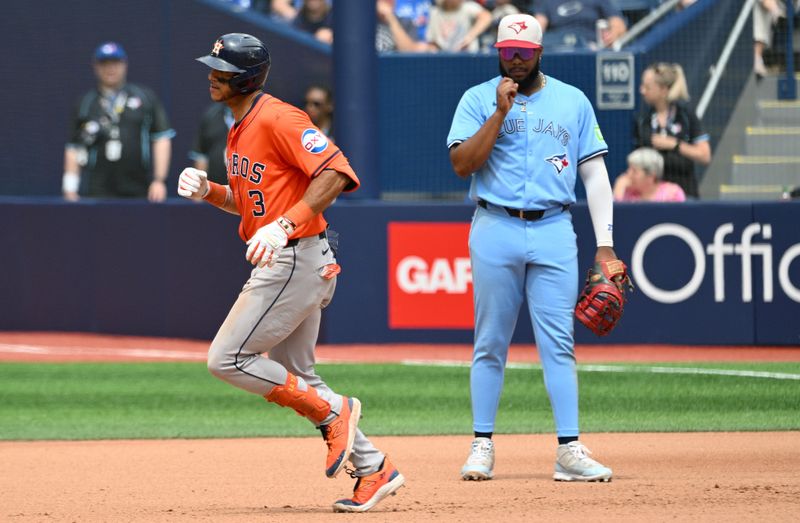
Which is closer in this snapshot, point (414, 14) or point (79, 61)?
point (414, 14)

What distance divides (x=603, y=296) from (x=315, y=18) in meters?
8.72

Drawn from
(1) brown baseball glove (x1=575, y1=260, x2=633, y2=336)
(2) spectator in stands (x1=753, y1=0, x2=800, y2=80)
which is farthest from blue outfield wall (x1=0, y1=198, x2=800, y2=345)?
(1) brown baseball glove (x1=575, y1=260, x2=633, y2=336)

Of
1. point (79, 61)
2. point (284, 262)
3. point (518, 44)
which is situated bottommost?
point (284, 262)

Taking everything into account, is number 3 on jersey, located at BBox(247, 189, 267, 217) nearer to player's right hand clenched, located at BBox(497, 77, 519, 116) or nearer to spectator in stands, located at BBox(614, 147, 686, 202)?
player's right hand clenched, located at BBox(497, 77, 519, 116)

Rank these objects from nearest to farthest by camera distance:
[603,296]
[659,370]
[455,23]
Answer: [603,296] < [659,370] < [455,23]

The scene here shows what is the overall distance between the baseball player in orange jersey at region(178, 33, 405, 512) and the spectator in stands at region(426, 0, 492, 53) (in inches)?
315

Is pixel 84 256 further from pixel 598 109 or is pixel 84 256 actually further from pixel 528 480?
pixel 528 480

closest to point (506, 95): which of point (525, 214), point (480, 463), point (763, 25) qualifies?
point (525, 214)

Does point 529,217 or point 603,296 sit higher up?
point 529,217

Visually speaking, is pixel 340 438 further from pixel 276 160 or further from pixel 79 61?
pixel 79 61

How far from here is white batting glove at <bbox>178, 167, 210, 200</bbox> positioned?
6.00 m

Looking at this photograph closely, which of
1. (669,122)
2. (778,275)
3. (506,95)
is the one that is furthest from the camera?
(669,122)

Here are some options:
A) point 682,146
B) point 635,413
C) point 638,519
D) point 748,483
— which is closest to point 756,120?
point 682,146

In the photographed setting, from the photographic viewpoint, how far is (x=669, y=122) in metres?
12.7
